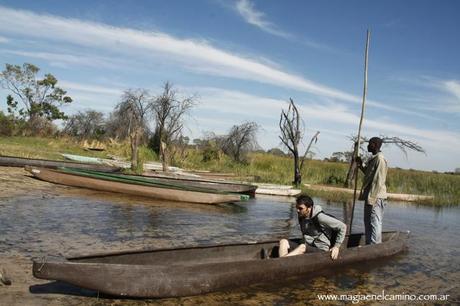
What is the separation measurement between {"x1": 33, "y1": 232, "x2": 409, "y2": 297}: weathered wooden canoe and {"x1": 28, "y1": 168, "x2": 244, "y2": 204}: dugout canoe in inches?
259

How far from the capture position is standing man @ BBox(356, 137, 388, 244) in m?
7.38

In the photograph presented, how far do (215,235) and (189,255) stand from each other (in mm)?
3527

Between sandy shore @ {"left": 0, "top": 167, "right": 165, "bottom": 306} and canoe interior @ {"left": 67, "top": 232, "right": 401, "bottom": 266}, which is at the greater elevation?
canoe interior @ {"left": 67, "top": 232, "right": 401, "bottom": 266}

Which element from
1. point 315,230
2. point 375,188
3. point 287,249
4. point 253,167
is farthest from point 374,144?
point 253,167

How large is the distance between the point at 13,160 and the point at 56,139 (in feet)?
51.7

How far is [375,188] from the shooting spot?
739cm

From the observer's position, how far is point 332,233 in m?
6.64

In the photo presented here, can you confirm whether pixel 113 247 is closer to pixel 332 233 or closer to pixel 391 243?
pixel 332 233

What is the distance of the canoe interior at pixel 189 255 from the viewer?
199 inches

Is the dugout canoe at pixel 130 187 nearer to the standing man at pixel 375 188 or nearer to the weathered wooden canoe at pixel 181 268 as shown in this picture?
the standing man at pixel 375 188

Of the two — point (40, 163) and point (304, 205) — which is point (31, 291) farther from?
point (40, 163)

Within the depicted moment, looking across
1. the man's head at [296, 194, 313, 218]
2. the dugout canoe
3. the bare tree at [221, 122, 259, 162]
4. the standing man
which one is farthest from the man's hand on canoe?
the bare tree at [221, 122, 259, 162]

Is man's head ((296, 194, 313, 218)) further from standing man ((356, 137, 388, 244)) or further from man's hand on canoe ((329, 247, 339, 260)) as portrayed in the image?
standing man ((356, 137, 388, 244))

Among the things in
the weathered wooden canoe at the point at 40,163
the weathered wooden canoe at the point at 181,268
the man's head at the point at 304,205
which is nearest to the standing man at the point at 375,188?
the weathered wooden canoe at the point at 181,268
